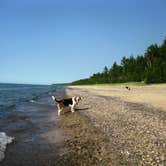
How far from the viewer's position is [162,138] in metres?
10.3

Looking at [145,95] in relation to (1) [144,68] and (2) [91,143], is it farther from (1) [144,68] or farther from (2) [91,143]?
(1) [144,68]

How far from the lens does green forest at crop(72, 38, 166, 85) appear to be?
73375 mm

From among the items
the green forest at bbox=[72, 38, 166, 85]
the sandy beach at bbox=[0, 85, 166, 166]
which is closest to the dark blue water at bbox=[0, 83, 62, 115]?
the sandy beach at bbox=[0, 85, 166, 166]

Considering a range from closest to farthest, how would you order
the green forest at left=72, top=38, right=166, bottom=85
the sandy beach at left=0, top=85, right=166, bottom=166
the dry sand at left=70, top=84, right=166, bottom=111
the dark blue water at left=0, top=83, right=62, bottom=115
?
the sandy beach at left=0, top=85, right=166, bottom=166 < the dry sand at left=70, top=84, right=166, bottom=111 < the dark blue water at left=0, top=83, right=62, bottom=115 < the green forest at left=72, top=38, right=166, bottom=85

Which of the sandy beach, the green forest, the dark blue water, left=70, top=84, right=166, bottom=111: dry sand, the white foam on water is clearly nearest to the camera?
the sandy beach

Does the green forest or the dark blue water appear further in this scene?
the green forest

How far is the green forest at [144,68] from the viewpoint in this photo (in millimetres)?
73375

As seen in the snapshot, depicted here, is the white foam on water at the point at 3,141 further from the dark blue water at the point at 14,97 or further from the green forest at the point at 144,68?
the green forest at the point at 144,68

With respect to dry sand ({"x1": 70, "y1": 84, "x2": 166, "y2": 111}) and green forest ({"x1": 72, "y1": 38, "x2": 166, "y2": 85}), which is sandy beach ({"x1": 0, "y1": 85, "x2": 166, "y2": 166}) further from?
green forest ({"x1": 72, "y1": 38, "x2": 166, "y2": 85})

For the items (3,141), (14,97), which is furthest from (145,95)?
(3,141)

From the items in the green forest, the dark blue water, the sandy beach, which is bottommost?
the sandy beach

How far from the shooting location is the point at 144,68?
327 ft

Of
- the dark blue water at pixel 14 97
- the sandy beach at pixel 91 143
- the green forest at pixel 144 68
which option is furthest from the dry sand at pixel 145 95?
the green forest at pixel 144 68

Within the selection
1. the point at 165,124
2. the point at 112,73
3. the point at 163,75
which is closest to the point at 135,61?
the point at 112,73
